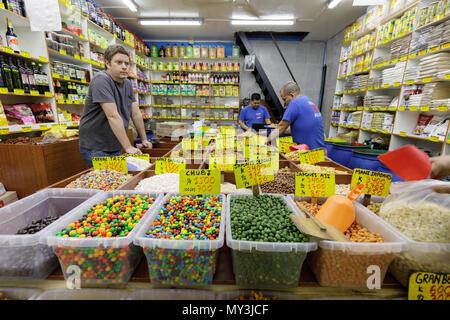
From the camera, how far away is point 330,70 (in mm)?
6305

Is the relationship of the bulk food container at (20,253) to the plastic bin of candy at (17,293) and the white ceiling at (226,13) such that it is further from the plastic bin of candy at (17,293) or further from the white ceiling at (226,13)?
the white ceiling at (226,13)

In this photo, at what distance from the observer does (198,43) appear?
6.57m

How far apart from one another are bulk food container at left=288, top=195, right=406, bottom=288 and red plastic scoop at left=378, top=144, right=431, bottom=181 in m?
0.22

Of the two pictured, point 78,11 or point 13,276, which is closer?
point 13,276

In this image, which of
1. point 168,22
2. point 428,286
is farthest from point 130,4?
point 428,286

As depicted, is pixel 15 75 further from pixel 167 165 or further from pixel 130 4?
pixel 130 4

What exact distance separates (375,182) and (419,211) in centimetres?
25

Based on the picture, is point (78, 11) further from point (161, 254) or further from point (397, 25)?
point (397, 25)

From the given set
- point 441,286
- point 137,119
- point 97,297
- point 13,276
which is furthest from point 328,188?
point 137,119

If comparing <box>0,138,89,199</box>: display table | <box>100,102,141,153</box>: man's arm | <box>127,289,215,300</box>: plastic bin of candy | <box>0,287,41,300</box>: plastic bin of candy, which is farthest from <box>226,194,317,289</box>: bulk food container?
<box>0,138,89,199</box>: display table

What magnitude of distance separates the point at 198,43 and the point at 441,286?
287 inches

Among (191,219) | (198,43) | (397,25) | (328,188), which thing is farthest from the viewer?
(198,43)

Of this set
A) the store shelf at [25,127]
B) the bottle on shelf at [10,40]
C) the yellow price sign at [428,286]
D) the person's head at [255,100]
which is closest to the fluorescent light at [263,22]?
the person's head at [255,100]

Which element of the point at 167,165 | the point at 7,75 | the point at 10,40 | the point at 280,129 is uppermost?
the point at 10,40
